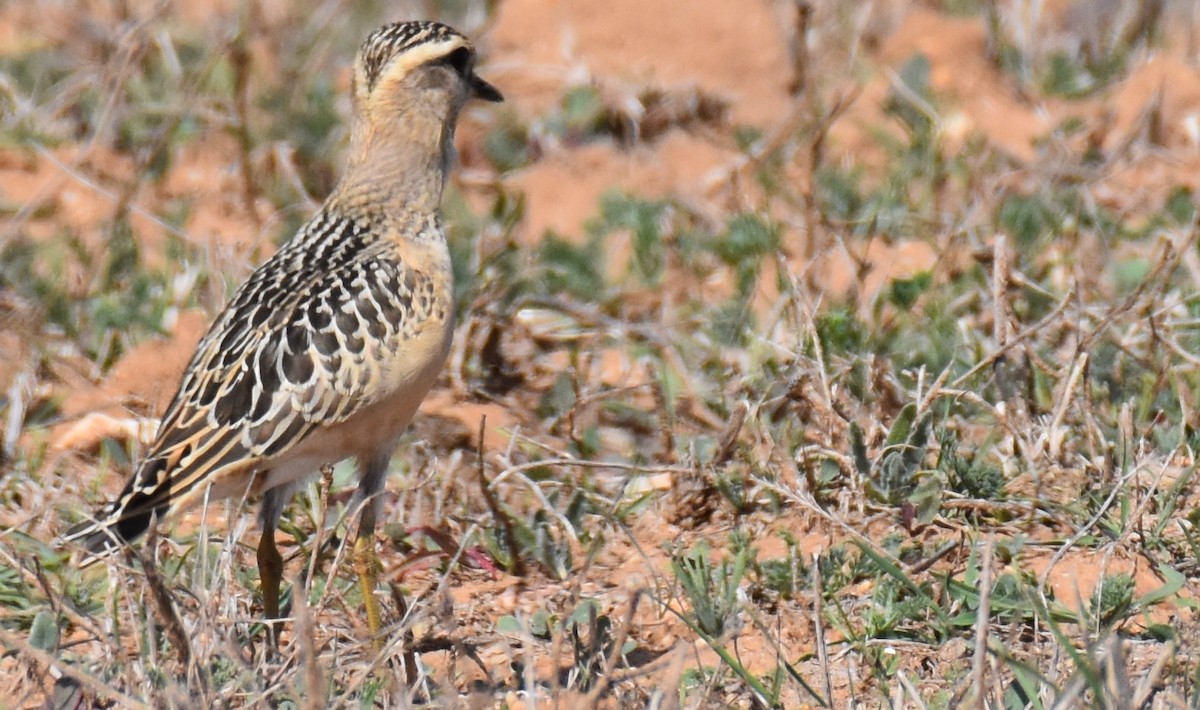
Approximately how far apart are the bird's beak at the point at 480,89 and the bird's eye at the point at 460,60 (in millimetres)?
59

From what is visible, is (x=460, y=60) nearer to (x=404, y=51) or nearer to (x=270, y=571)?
(x=404, y=51)

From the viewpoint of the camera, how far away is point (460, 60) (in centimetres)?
552

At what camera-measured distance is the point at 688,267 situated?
6.69 meters

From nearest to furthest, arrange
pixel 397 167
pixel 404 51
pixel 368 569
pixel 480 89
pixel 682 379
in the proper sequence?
1. pixel 368 569
2. pixel 397 167
3. pixel 404 51
4. pixel 480 89
5. pixel 682 379

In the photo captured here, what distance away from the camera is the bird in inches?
173

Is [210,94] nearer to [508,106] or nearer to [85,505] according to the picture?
[508,106]

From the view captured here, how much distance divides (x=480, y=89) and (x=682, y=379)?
118cm

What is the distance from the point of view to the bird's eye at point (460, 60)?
214 inches

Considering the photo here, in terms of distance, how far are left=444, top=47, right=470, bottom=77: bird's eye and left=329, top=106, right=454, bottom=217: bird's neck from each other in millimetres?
218

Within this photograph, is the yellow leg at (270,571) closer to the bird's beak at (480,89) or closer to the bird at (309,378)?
the bird at (309,378)

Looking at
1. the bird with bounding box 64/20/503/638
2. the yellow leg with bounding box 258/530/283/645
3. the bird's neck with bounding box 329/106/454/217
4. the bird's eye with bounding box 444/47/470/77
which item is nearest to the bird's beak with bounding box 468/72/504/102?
the bird's eye with bounding box 444/47/470/77

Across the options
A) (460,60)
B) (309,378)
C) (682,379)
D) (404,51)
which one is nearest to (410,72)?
(404,51)

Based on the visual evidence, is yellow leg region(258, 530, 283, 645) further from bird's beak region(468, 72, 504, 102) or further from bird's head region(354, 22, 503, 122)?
bird's beak region(468, 72, 504, 102)

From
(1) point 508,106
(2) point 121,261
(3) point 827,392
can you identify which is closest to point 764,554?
(3) point 827,392
